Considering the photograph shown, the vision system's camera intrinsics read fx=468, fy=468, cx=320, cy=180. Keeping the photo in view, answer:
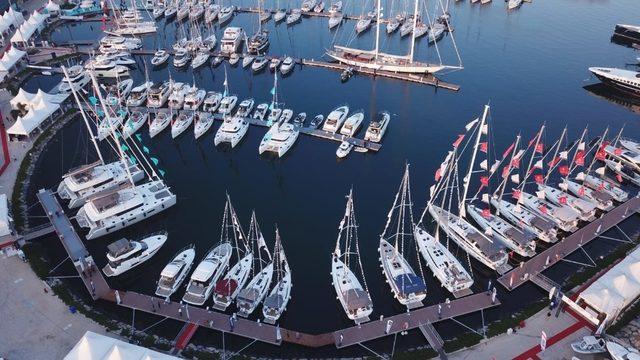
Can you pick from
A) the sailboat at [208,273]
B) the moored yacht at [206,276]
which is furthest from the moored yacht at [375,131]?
the moored yacht at [206,276]

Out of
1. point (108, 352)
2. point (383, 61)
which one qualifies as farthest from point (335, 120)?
point (108, 352)

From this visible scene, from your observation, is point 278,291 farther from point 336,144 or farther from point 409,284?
point 336,144

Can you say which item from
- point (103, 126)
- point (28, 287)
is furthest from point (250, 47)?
point (28, 287)

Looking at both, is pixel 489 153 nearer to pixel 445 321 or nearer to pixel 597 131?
pixel 597 131

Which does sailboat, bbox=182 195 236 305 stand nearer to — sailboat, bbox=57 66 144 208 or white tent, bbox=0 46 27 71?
sailboat, bbox=57 66 144 208

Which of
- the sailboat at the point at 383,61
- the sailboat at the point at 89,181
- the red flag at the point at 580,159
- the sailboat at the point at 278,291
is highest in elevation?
the sailboat at the point at 383,61

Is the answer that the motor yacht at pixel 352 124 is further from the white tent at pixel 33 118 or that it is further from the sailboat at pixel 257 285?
the white tent at pixel 33 118
